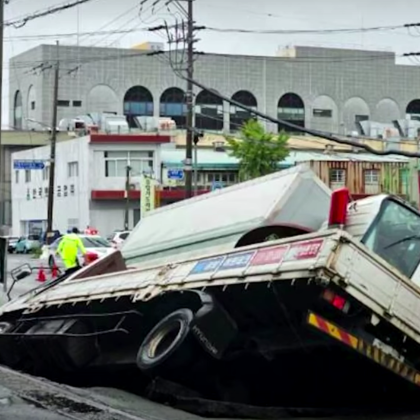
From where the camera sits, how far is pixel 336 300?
23.0ft

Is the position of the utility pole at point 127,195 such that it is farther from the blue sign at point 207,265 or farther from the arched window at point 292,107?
the blue sign at point 207,265

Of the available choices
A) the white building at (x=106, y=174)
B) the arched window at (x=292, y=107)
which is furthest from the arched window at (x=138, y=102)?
the white building at (x=106, y=174)

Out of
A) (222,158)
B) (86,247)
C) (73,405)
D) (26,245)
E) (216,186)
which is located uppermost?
(222,158)

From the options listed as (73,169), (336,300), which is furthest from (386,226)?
(73,169)

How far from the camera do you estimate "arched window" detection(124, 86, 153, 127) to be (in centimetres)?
10162

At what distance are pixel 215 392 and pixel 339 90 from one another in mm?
101782

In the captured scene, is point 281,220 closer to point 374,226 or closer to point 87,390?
point 374,226

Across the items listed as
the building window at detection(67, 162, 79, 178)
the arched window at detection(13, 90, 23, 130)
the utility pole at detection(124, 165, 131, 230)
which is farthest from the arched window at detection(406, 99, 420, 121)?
the utility pole at detection(124, 165, 131, 230)

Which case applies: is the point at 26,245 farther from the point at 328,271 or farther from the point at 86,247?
the point at 328,271

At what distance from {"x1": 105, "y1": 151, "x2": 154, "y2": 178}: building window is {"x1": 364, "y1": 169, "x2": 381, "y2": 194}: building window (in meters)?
16.2

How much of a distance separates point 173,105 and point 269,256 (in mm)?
97751

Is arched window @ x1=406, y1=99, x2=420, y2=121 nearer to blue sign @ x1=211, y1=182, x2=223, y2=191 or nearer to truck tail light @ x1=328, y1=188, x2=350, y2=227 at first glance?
blue sign @ x1=211, y1=182, x2=223, y2=191

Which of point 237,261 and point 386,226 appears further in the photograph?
point 386,226

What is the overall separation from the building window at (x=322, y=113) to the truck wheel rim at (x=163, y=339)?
330 feet
